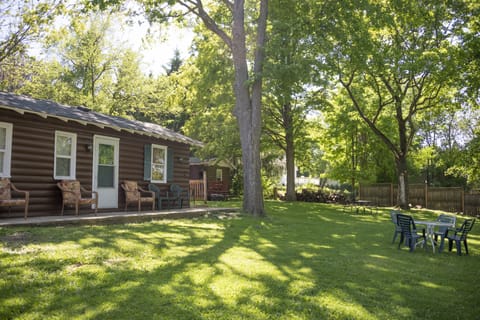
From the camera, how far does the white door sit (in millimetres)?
12250

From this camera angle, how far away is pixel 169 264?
606 centimetres

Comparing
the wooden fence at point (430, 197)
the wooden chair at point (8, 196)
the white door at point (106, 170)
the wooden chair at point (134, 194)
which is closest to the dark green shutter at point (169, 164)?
the wooden chair at point (134, 194)

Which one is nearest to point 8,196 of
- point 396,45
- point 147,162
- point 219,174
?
point 147,162

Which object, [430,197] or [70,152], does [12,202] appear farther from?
[430,197]

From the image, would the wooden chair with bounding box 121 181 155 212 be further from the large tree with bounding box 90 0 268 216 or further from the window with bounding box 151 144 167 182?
the large tree with bounding box 90 0 268 216

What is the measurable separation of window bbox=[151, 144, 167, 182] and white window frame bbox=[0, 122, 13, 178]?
209 inches

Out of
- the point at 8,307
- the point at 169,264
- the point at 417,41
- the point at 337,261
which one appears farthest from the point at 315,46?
the point at 8,307

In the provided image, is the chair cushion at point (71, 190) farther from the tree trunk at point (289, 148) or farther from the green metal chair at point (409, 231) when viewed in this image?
the tree trunk at point (289, 148)

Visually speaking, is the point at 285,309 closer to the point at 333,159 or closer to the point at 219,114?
the point at 219,114

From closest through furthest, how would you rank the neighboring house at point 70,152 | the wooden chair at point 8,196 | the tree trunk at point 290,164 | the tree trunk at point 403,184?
the wooden chair at point 8,196
the neighboring house at point 70,152
the tree trunk at point 403,184
the tree trunk at point 290,164

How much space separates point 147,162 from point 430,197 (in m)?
17.4

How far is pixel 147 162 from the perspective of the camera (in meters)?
14.0

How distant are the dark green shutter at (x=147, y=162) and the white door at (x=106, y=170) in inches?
48.7

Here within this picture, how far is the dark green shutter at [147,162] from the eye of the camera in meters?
13.9
